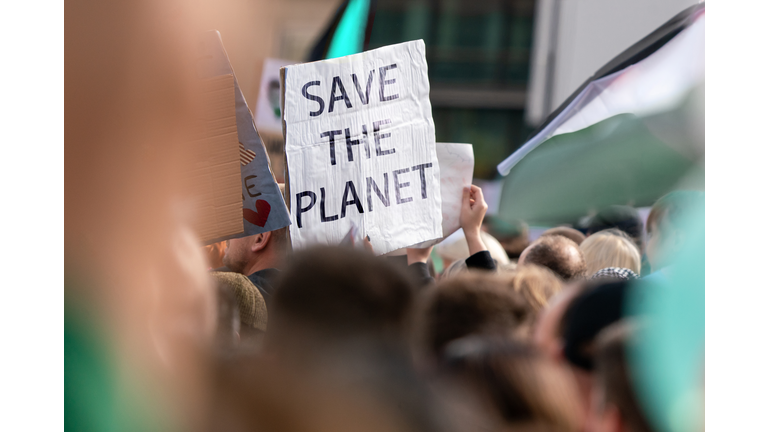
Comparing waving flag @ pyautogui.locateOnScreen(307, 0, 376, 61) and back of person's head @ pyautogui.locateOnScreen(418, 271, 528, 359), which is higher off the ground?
waving flag @ pyautogui.locateOnScreen(307, 0, 376, 61)

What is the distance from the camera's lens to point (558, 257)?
92.9 inches

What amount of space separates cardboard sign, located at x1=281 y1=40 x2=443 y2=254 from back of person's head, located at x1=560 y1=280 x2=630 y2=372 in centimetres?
90

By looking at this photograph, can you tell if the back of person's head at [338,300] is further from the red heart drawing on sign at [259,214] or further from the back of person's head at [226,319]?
the red heart drawing on sign at [259,214]

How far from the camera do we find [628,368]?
134cm

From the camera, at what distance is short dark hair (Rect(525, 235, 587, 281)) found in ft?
7.70

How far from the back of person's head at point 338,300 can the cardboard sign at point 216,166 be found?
2.20 feet

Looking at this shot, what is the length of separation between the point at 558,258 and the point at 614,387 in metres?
1.07

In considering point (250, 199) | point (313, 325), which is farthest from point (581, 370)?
point (250, 199)

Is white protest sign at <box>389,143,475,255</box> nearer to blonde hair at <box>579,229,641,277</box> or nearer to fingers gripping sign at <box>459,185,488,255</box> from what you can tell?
fingers gripping sign at <box>459,185,488,255</box>

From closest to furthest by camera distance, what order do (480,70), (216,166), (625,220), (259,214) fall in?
(216,166)
(259,214)
(625,220)
(480,70)

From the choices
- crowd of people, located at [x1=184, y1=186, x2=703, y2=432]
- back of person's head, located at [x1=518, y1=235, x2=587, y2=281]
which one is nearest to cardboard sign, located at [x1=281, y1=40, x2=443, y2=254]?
back of person's head, located at [x1=518, y1=235, x2=587, y2=281]

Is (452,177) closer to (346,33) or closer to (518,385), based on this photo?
(346,33)

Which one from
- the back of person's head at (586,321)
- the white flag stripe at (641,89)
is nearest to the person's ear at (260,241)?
the back of person's head at (586,321)

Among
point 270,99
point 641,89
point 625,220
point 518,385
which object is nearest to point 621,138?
point 641,89
